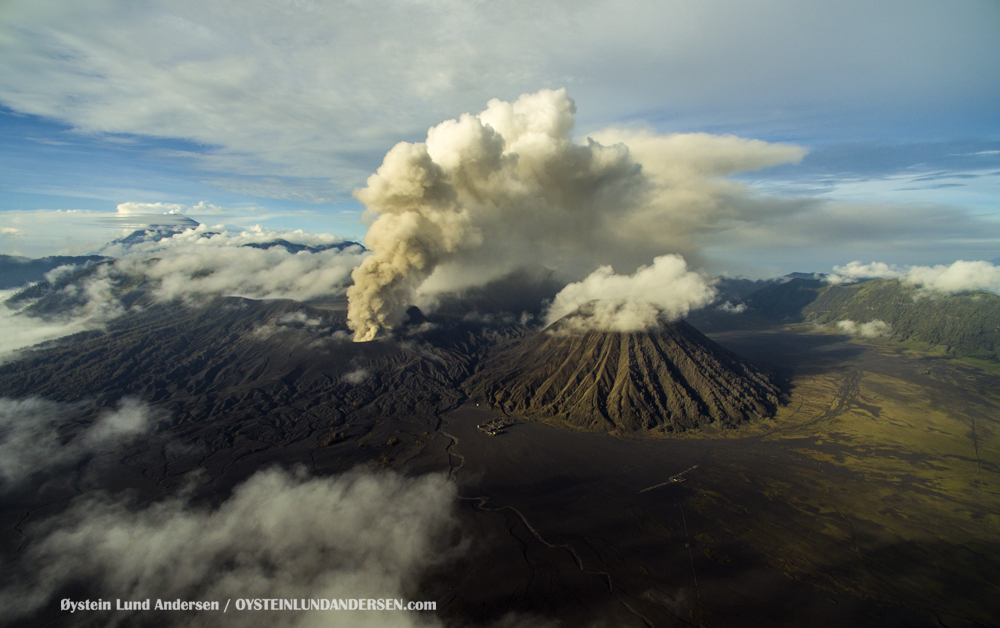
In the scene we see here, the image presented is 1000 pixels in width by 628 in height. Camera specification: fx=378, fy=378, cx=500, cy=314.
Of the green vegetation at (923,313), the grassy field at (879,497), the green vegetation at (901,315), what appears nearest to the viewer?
the grassy field at (879,497)

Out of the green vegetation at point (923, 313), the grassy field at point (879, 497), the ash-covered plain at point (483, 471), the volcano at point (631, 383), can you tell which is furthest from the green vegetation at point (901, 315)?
the volcano at point (631, 383)

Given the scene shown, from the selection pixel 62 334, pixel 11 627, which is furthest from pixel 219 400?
pixel 62 334

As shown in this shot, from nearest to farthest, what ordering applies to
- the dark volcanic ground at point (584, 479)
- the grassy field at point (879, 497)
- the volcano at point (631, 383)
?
the dark volcanic ground at point (584, 479) < the grassy field at point (879, 497) < the volcano at point (631, 383)

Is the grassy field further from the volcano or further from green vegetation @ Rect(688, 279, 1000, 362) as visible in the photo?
green vegetation @ Rect(688, 279, 1000, 362)

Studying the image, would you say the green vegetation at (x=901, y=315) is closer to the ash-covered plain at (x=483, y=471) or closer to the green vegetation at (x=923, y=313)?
the green vegetation at (x=923, y=313)

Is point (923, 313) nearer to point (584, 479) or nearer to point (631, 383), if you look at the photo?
point (631, 383)
